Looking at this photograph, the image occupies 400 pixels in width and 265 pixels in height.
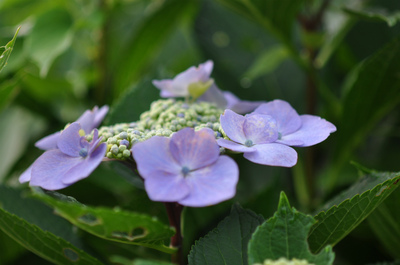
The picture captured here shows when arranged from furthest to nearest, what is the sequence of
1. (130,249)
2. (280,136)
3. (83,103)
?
(83,103)
(130,249)
(280,136)

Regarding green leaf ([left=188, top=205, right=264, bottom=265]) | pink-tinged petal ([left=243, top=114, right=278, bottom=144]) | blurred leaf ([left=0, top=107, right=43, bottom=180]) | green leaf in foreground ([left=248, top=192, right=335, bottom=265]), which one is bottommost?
blurred leaf ([left=0, top=107, right=43, bottom=180])

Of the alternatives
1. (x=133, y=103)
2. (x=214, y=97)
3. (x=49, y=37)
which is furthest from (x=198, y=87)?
(x=49, y=37)

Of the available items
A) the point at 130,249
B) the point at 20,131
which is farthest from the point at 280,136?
the point at 20,131

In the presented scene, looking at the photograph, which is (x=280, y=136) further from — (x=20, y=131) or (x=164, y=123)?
(x=20, y=131)

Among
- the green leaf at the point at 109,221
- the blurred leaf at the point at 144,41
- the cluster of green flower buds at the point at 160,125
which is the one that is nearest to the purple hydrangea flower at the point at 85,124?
the cluster of green flower buds at the point at 160,125

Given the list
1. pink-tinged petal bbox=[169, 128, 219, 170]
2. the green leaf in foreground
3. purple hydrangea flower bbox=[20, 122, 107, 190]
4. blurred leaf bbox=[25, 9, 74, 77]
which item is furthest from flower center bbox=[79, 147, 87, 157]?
blurred leaf bbox=[25, 9, 74, 77]

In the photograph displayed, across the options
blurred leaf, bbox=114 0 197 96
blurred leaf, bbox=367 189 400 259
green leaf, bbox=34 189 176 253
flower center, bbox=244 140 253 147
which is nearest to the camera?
green leaf, bbox=34 189 176 253

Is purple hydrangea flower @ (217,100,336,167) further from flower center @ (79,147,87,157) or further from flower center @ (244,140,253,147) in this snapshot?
flower center @ (79,147,87,157)
